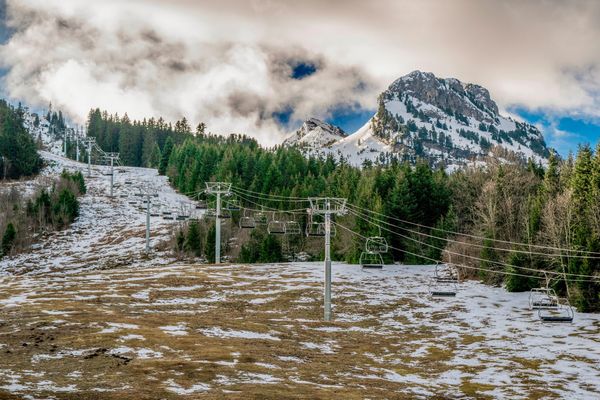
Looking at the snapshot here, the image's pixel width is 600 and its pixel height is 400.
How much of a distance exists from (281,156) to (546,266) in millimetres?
107787

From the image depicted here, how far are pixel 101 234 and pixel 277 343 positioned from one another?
96.1 metres

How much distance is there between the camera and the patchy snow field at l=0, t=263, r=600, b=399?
23.7 metres

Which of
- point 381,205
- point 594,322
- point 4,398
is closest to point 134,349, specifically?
point 4,398

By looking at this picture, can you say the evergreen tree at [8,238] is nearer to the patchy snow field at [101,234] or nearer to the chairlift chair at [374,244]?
the patchy snow field at [101,234]

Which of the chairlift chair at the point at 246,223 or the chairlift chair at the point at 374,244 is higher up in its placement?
the chairlift chair at the point at 246,223

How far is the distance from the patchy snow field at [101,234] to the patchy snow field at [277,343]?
38.4 m

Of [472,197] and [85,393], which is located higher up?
[472,197]

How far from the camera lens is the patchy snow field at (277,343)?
2370cm

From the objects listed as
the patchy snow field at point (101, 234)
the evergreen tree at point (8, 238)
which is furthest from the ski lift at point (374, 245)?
the evergreen tree at point (8, 238)

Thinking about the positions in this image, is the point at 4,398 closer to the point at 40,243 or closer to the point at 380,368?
the point at 380,368

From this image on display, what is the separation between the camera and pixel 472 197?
3391 inches

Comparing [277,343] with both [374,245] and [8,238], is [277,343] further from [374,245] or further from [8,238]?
[8,238]

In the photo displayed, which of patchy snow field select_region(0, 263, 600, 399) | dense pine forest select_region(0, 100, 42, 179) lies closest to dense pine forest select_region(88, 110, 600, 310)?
patchy snow field select_region(0, 263, 600, 399)

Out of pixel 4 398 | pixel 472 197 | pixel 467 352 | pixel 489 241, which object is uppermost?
pixel 472 197
